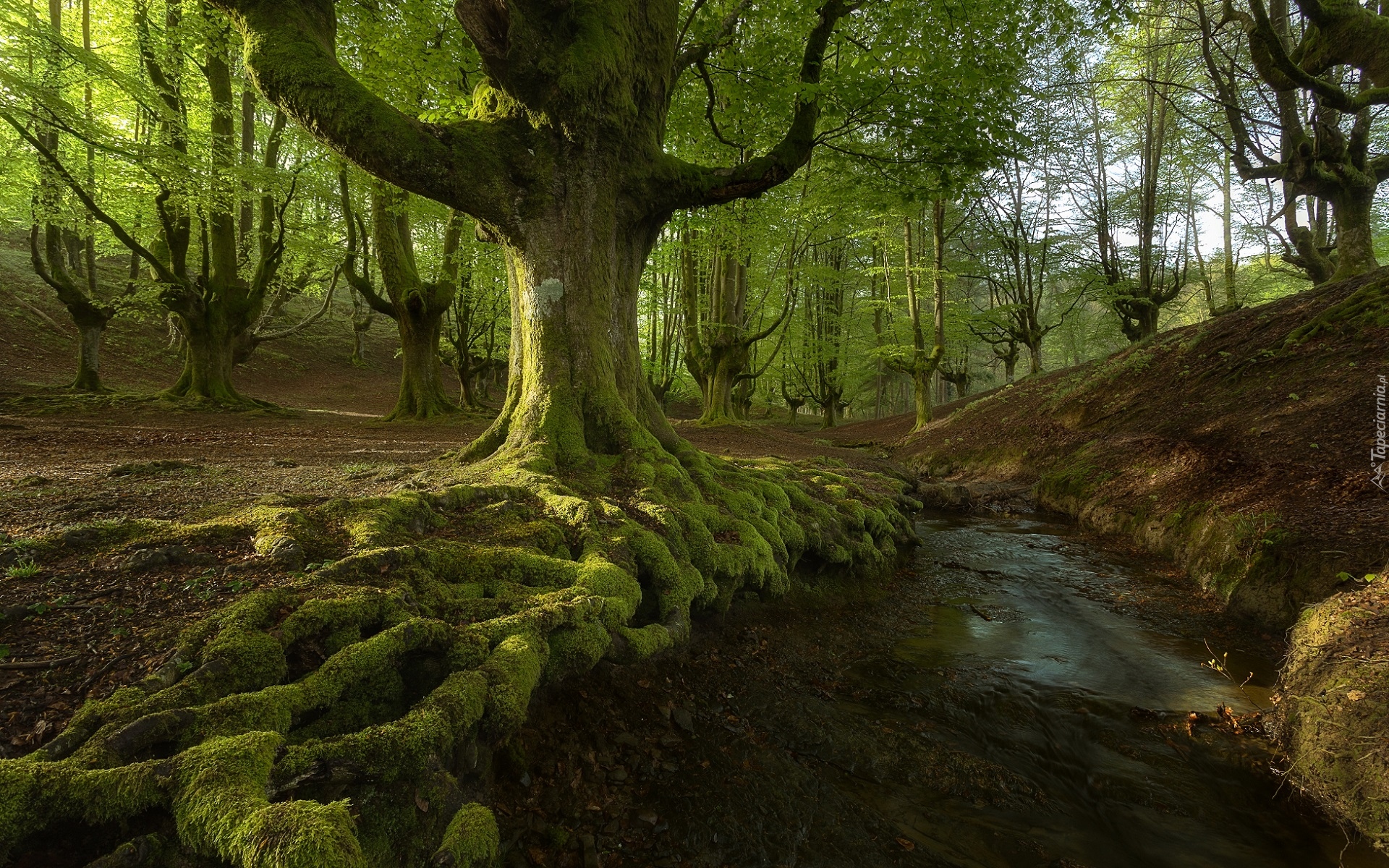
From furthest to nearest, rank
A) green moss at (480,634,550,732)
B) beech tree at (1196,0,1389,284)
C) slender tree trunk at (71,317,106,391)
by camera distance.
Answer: slender tree trunk at (71,317,106,391) → beech tree at (1196,0,1389,284) → green moss at (480,634,550,732)

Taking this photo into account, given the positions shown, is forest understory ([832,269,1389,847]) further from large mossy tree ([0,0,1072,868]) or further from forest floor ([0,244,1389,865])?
large mossy tree ([0,0,1072,868])

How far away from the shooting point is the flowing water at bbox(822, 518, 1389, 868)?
2871 millimetres

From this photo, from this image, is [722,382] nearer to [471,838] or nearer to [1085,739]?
[1085,739]

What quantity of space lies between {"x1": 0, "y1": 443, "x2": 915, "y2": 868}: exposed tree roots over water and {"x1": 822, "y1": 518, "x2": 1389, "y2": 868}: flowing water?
178cm

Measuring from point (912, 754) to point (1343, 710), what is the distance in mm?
2348

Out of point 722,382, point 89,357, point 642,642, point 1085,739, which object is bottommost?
point 1085,739

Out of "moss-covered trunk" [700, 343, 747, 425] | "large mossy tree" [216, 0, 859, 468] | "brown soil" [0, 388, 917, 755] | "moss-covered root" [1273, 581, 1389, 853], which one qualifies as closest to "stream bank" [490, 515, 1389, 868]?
"moss-covered root" [1273, 581, 1389, 853]

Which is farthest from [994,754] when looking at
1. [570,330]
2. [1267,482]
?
[1267,482]

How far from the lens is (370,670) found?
235 centimetres

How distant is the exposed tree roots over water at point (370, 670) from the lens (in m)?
1.51

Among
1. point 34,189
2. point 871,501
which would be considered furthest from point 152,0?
point 871,501

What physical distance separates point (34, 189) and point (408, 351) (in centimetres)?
882

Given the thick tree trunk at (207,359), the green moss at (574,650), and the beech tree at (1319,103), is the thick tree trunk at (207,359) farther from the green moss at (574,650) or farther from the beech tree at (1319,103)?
the beech tree at (1319,103)

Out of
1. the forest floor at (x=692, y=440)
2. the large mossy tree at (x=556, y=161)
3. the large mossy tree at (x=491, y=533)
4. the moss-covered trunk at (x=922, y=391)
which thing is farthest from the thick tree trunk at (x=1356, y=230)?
the large mossy tree at (x=556, y=161)
